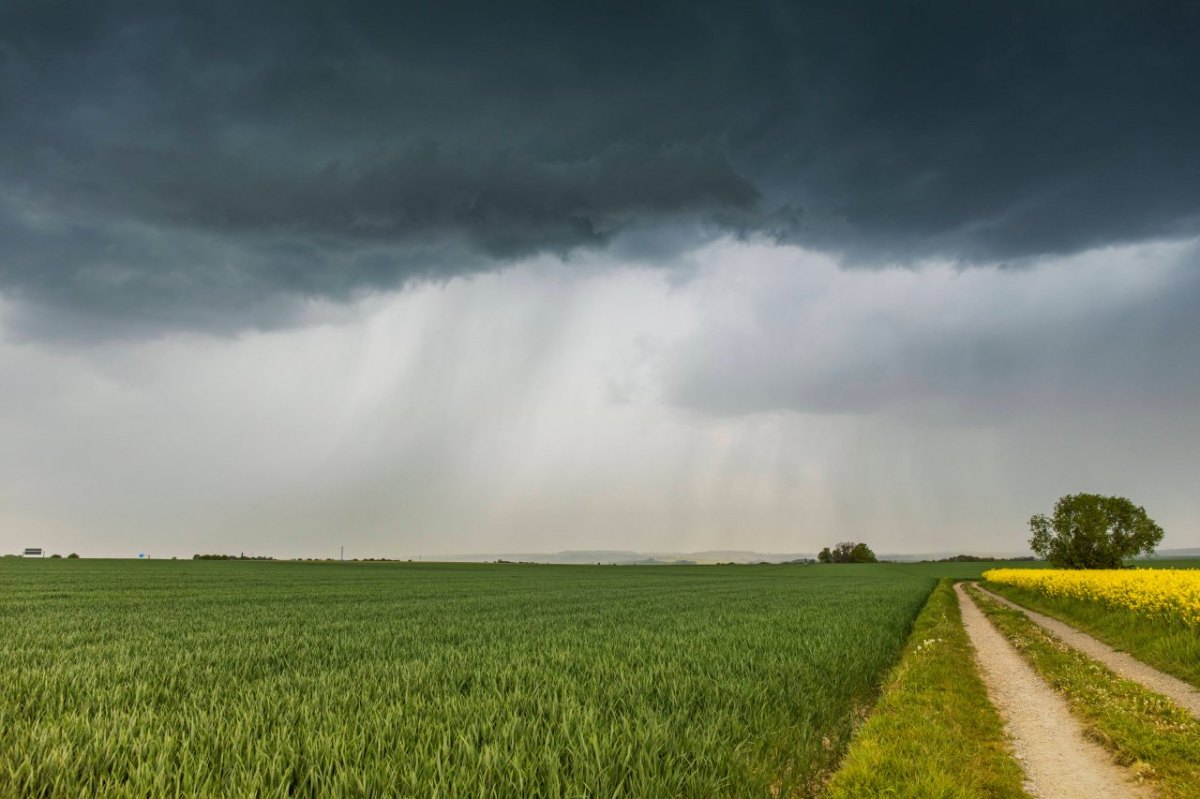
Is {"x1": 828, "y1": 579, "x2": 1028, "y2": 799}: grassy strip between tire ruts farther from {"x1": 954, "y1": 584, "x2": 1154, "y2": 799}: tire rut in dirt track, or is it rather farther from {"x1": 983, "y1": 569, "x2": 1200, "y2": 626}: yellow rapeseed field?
{"x1": 983, "y1": 569, "x2": 1200, "y2": 626}: yellow rapeseed field

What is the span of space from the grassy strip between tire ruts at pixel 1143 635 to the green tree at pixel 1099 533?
214 feet

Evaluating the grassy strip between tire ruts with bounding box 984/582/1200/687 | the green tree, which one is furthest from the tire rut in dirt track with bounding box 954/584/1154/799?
the green tree

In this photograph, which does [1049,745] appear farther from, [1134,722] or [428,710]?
[428,710]

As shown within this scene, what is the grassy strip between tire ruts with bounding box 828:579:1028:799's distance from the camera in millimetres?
6453

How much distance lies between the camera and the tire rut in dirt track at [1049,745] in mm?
6969

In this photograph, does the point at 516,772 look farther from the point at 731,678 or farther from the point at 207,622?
the point at 207,622

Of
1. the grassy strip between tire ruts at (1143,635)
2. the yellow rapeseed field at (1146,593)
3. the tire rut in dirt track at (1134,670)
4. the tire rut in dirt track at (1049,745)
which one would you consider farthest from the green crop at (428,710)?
the yellow rapeseed field at (1146,593)

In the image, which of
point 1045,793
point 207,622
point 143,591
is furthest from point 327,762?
point 143,591

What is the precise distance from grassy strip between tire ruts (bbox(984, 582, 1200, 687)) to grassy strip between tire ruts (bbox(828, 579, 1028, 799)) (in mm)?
6343

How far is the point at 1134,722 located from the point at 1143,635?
40.0 ft

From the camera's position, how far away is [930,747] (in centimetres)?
751

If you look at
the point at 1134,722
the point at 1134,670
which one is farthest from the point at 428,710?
the point at 1134,670

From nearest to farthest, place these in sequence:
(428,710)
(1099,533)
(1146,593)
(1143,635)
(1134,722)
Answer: (428,710), (1134,722), (1143,635), (1146,593), (1099,533)

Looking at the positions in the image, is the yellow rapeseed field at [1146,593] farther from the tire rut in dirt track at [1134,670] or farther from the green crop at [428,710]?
the green crop at [428,710]
